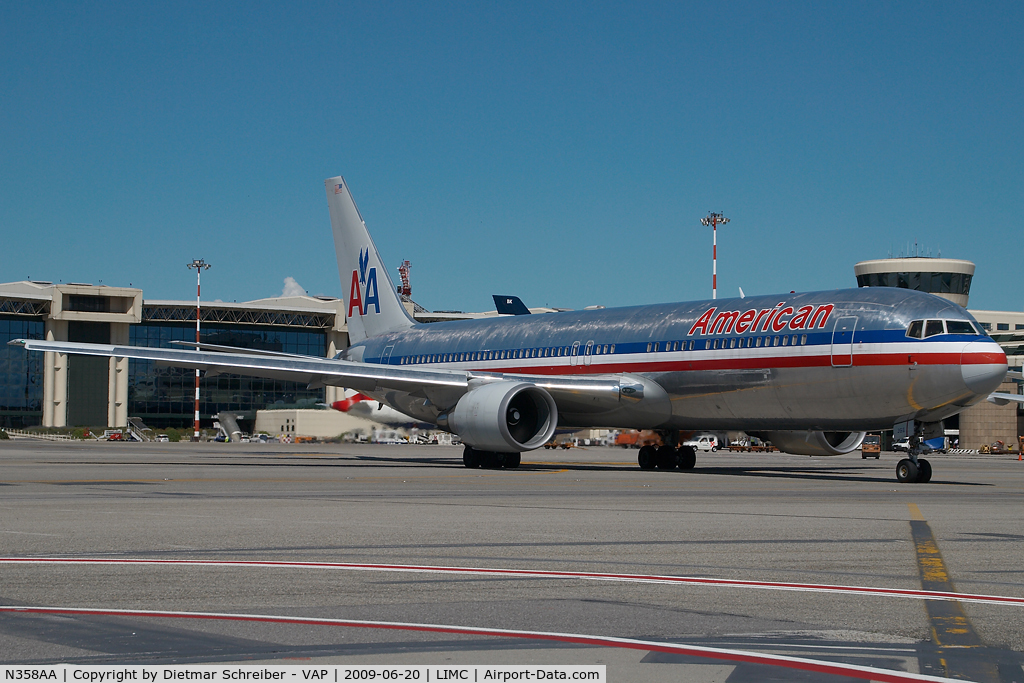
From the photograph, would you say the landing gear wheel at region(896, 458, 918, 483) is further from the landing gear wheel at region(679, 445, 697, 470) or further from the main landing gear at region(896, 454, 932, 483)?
the landing gear wheel at region(679, 445, 697, 470)

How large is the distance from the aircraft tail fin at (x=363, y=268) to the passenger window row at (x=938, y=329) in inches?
769

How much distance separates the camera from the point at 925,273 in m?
106

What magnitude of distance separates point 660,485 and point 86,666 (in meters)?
16.3

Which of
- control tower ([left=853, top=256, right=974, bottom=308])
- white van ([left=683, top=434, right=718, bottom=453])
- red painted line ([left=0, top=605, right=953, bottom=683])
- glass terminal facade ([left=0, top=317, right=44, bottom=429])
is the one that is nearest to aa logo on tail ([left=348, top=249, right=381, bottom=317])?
white van ([left=683, top=434, right=718, bottom=453])

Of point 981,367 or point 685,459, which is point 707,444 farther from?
point 981,367

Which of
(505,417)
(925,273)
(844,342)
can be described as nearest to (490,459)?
(505,417)

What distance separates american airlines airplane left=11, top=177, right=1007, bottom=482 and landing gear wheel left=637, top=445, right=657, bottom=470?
0.10 feet

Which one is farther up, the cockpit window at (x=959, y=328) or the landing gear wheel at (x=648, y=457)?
the cockpit window at (x=959, y=328)

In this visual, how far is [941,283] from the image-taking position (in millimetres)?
106438

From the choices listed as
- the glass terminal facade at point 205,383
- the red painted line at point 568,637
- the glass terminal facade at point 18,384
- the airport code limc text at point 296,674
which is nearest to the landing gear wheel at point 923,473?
the red painted line at point 568,637

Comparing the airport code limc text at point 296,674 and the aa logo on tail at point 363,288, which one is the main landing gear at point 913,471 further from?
the aa logo on tail at point 363,288

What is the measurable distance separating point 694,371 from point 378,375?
8397 mm

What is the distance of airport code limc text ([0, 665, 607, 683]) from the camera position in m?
4.49

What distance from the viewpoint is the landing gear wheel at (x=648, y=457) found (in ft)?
95.4
